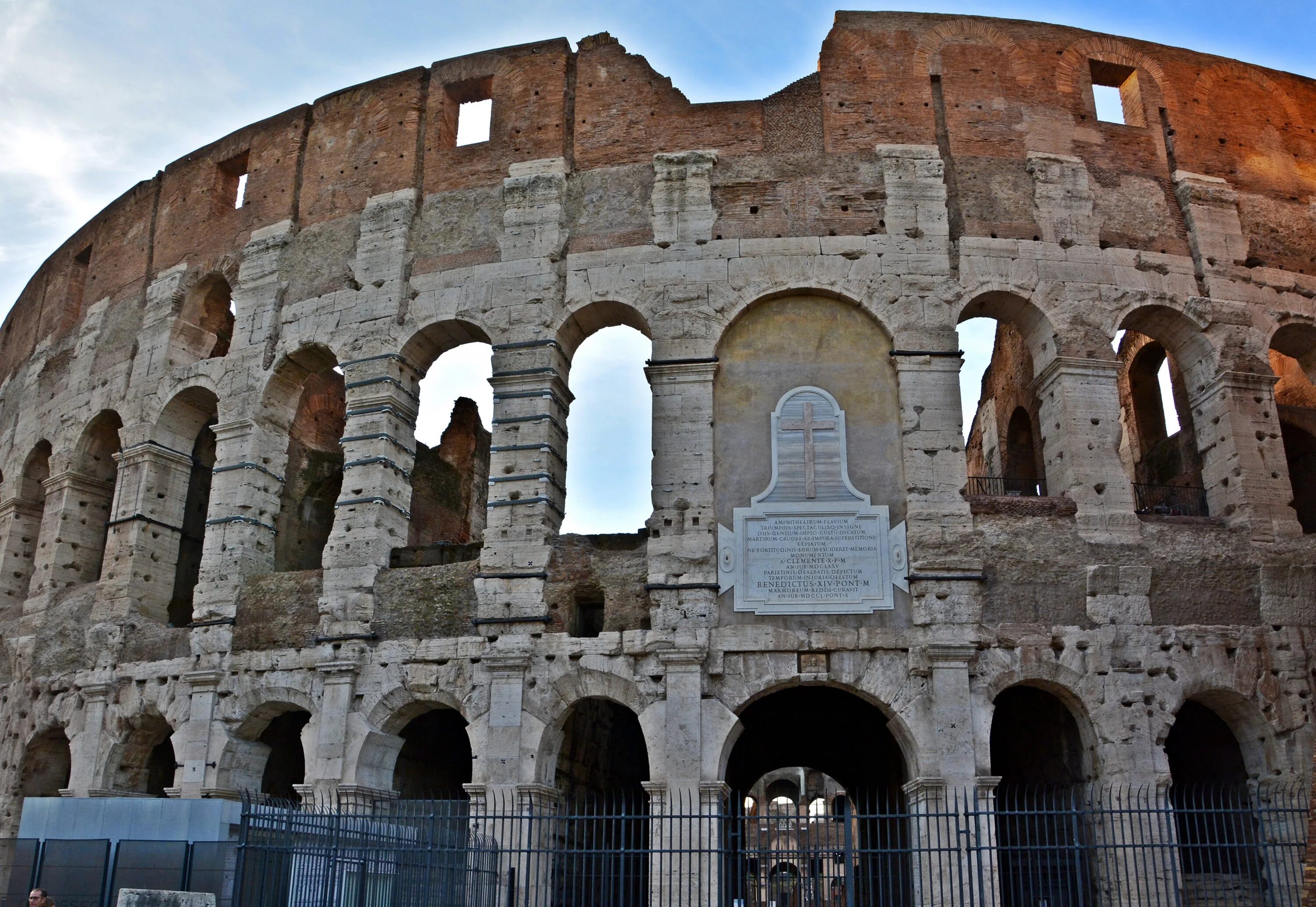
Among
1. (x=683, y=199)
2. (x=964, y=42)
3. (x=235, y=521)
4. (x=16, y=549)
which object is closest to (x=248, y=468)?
(x=235, y=521)

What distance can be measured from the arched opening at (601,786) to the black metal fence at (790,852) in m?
0.19

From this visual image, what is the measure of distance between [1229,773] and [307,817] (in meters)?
9.31

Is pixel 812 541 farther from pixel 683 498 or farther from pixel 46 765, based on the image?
pixel 46 765

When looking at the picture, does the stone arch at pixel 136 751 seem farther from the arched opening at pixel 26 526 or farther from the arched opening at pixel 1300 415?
the arched opening at pixel 1300 415

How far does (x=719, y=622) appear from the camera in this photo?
38.4ft

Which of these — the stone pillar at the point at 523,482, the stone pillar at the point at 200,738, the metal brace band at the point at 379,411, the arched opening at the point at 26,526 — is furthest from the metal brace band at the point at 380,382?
the arched opening at the point at 26,526

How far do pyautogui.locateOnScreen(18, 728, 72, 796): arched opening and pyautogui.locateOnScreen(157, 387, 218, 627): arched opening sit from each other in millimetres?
2010

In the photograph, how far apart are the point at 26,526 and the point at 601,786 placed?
352 inches

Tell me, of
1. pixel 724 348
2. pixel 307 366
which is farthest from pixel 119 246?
pixel 724 348

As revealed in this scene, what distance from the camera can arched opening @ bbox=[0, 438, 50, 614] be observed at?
16.3 meters

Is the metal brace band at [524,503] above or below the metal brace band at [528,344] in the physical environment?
below

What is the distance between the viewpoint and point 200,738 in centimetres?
1281

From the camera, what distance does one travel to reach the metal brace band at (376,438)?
13328 millimetres

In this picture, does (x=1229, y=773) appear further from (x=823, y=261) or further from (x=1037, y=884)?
(x=823, y=261)
